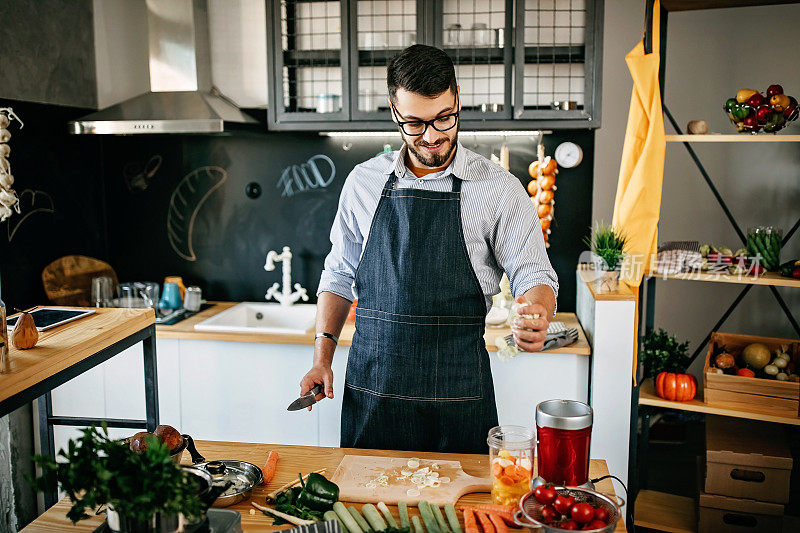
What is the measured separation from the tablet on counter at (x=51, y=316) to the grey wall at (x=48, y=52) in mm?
1106

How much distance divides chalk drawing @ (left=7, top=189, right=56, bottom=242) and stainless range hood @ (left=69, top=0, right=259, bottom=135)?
36 centimetres

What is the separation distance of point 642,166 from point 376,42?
130cm

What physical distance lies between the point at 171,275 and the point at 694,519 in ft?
9.41

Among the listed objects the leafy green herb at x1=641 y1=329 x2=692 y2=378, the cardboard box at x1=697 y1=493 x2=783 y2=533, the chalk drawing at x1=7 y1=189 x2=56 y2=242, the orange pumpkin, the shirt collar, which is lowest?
the cardboard box at x1=697 y1=493 x2=783 y2=533

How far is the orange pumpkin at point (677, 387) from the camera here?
2.86 metres

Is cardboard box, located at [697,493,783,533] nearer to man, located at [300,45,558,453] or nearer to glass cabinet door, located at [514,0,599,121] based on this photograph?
man, located at [300,45,558,453]

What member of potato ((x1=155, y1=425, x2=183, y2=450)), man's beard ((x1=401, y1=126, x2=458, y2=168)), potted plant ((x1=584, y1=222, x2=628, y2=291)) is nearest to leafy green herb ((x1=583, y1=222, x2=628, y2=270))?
potted plant ((x1=584, y1=222, x2=628, y2=291))

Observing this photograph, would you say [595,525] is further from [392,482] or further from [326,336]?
[326,336]

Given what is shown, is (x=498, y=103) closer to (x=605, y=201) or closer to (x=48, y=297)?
(x=605, y=201)

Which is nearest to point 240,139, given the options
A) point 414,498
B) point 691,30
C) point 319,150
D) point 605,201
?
point 319,150

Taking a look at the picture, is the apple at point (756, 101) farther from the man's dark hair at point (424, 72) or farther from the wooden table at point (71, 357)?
the wooden table at point (71, 357)

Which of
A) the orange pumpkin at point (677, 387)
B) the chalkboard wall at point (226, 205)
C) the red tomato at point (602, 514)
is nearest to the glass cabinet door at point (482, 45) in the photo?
the chalkboard wall at point (226, 205)

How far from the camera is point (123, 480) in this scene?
1.13 m

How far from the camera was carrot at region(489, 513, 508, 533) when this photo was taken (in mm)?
1346
